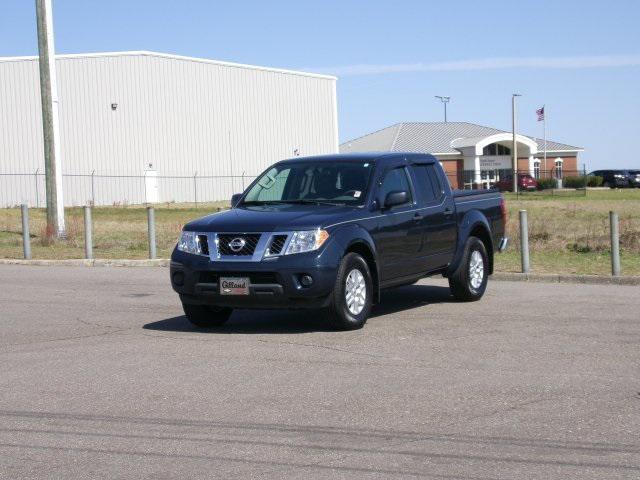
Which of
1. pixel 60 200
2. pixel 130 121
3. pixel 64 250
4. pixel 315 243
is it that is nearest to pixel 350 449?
pixel 315 243

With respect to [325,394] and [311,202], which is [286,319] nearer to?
[311,202]

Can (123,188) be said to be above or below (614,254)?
above

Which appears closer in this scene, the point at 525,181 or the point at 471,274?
the point at 471,274

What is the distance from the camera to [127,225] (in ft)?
120

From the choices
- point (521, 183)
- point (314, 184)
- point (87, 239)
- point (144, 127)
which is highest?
point (144, 127)

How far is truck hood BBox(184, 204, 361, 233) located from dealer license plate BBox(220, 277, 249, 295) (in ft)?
1.65

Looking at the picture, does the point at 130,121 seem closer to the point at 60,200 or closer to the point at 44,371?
the point at 60,200

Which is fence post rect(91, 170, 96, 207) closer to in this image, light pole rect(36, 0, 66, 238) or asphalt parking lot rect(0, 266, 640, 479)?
light pole rect(36, 0, 66, 238)

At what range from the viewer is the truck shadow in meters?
11.4

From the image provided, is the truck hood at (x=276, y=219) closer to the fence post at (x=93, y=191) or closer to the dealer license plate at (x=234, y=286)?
the dealer license plate at (x=234, y=286)

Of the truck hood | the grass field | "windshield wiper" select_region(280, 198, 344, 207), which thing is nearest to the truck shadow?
the truck hood

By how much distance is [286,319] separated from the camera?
12.2 meters

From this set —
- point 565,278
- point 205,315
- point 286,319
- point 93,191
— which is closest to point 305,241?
point 205,315

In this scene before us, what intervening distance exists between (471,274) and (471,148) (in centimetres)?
7099
